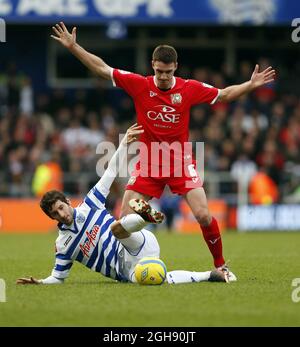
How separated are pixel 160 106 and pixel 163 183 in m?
0.83

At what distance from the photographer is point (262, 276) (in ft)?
37.4

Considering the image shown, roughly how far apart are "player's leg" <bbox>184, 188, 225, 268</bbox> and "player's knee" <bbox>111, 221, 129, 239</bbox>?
97 cm

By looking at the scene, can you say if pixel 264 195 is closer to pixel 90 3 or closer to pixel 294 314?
pixel 90 3

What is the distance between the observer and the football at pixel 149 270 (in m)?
10.0

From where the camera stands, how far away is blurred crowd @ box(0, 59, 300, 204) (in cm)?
2334

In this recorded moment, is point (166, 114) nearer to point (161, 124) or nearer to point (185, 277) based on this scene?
point (161, 124)

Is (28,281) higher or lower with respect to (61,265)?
lower

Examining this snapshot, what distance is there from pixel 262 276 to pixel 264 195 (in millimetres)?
12042

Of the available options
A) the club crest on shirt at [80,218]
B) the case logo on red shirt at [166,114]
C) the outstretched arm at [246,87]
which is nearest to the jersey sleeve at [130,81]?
the case logo on red shirt at [166,114]

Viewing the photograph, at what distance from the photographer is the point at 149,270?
32.9 feet

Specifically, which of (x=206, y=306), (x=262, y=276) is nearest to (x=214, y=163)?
(x=262, y=276)
